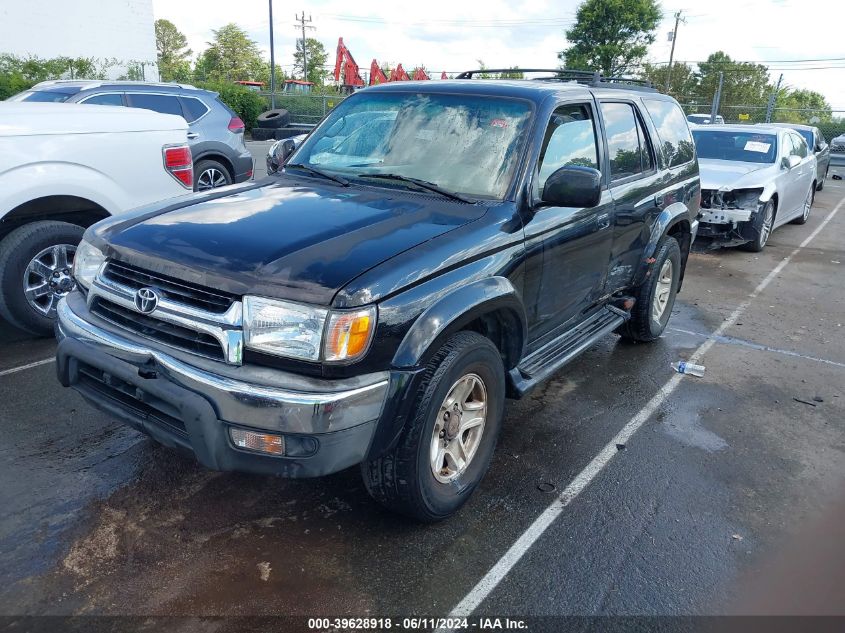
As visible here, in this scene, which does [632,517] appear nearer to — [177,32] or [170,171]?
[170,171]

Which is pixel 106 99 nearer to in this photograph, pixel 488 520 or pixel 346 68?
pixel 488 520

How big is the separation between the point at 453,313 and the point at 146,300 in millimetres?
1293

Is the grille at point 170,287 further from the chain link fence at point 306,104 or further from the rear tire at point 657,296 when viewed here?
the chain link fence at point 306,104

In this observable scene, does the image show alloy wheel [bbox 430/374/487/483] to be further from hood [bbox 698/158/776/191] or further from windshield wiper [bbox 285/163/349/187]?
hood [bbox 698/158/776/191]

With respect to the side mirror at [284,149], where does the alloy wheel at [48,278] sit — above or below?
below

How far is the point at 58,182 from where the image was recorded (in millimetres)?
4785

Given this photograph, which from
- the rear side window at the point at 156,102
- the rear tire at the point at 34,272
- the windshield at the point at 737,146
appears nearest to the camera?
the rear tire at the point at 34,272

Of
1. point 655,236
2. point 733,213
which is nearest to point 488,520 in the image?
point 655,236

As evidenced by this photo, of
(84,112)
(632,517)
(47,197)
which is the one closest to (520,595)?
(632,517)

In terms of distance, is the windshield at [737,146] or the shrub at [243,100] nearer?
the windshield at [737,146]

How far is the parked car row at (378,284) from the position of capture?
8.31ft

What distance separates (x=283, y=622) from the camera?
2533mm

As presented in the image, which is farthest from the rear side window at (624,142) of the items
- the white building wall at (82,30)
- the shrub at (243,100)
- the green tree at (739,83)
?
the green tree at (739,83)

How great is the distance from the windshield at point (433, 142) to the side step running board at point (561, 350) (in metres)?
0.97
